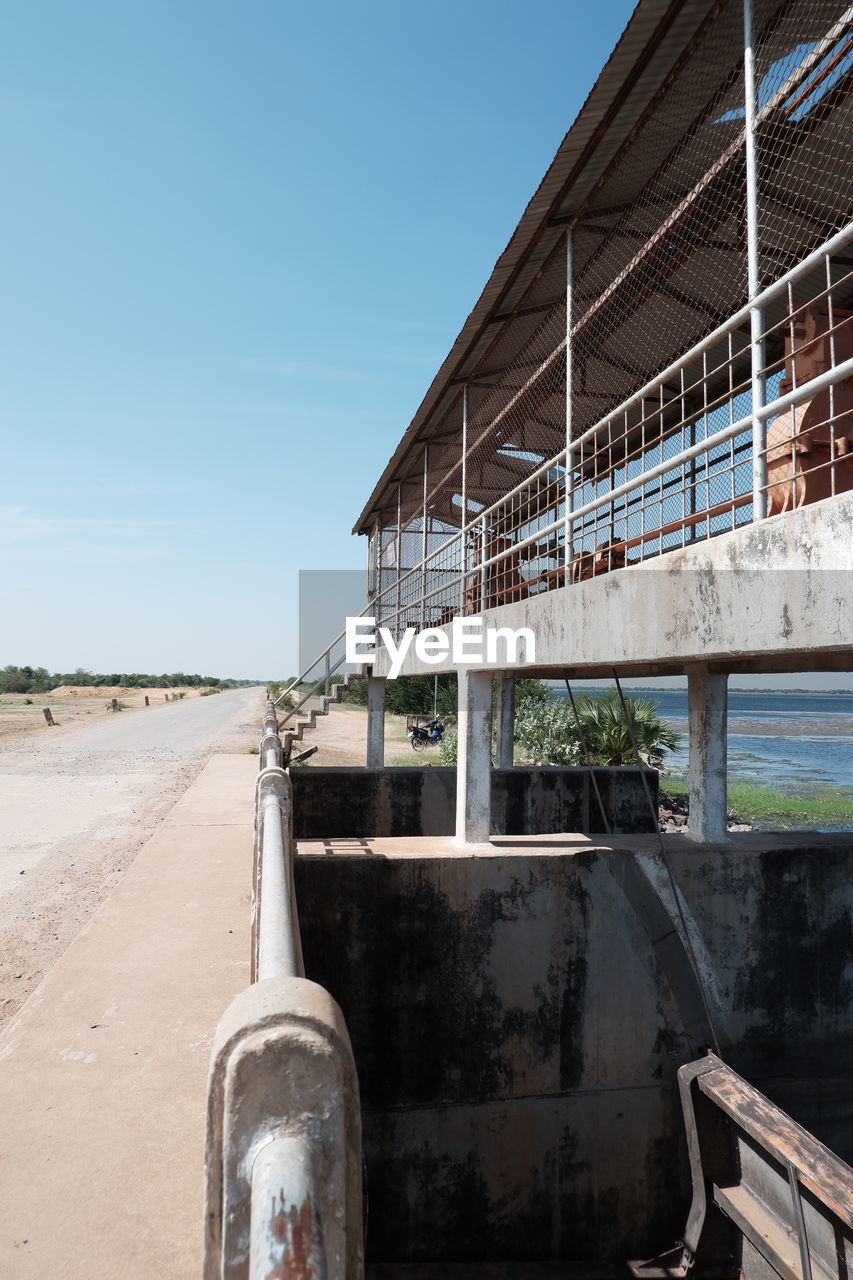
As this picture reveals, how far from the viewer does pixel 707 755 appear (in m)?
8.03

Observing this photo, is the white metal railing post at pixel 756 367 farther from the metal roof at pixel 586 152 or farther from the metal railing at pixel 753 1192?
the metal railing at pixel 753 1192

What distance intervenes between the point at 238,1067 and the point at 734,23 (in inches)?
266

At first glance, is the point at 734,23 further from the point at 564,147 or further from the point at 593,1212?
the point at 593,1212

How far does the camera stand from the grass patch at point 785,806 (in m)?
25.2

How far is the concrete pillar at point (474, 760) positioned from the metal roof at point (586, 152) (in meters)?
3.96

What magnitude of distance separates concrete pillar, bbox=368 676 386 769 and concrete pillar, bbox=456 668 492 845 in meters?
6.42

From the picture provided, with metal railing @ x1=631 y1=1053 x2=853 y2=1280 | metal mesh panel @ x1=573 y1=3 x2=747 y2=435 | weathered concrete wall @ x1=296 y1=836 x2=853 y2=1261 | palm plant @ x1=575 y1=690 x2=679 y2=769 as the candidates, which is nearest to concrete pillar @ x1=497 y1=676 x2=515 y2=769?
palm plant @ x1=575 y1=690 x2=679 y2=769

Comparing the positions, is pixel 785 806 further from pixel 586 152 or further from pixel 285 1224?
pixel 285 1224

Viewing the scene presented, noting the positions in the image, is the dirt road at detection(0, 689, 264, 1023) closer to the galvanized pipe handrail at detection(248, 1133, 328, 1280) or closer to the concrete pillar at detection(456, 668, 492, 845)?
the concrete pillar at detection(456, 668, 492, 845)

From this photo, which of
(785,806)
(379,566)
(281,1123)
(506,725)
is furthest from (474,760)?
(785,806)

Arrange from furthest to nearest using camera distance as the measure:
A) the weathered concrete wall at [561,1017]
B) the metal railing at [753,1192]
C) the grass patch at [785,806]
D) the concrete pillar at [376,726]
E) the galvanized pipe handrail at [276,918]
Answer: the grass patch at [785,806]
the concrete pillar at [376,726]
the weathered concrete wall at [561,1017]
the metal railing at [753,1192]
the galvanized pipe handrail at [276,918]

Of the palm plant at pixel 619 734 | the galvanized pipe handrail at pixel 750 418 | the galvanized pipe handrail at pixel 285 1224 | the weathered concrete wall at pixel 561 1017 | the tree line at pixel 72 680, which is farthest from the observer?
the tree line at pixel 72 680

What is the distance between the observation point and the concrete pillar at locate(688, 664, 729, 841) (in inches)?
308

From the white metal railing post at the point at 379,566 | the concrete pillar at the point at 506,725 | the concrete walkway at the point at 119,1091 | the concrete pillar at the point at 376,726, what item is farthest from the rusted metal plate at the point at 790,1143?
the white metal railing post at the point at 379,566
